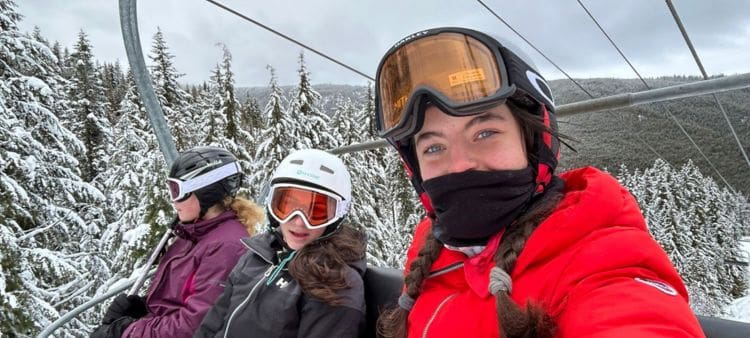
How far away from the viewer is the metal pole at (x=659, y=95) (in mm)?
1938

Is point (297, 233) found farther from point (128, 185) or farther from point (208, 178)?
point (128, 185)

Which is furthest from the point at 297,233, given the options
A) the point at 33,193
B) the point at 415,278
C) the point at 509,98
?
the point at 33,193

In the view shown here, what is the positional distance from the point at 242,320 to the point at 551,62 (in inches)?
139

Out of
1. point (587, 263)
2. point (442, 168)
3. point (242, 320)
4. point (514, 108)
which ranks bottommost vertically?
point (242, 320)

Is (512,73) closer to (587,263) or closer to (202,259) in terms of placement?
(587,263)

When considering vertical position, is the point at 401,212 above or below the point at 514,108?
below

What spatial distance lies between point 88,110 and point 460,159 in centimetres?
3935

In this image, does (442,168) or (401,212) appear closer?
(442,168)

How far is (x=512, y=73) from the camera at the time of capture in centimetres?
143

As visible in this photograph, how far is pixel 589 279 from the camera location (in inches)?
39.1

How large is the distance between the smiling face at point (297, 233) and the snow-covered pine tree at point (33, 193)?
7.23 meters

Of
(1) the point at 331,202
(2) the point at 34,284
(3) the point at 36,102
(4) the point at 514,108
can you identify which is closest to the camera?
(4) the point at 514,108

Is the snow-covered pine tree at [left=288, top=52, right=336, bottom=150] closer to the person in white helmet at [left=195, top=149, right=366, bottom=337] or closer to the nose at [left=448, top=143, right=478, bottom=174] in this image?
the person in white helmet at [left=195, top=149, right=366, bottom=337]

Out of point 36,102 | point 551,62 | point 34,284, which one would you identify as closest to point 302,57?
point 36,102
